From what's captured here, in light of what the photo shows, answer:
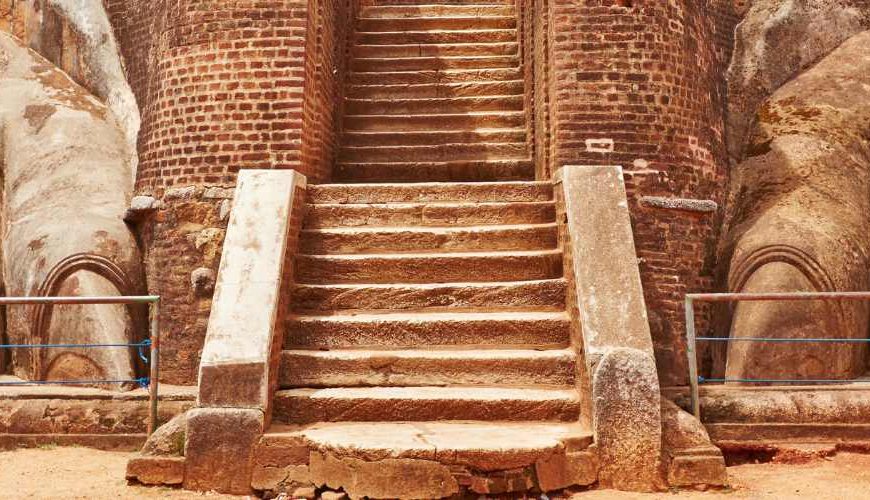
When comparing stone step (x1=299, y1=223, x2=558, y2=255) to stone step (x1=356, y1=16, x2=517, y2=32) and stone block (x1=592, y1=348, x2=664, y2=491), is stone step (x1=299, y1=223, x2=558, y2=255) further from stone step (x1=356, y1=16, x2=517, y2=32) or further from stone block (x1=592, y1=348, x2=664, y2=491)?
stone step (x1=356, y1=16, x2=517, y2=32)

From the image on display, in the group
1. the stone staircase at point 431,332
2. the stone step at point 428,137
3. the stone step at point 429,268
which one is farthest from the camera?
the stone step at point 428,137

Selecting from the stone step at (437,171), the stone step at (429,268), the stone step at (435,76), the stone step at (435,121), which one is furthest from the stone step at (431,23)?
the stone step at (429,268)

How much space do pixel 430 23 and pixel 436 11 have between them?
1.06 ft

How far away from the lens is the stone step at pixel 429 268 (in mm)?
5797

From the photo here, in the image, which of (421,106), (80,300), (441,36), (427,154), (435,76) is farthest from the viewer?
(441,36)

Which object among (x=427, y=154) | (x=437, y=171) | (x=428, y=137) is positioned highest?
(x=428, y=137)

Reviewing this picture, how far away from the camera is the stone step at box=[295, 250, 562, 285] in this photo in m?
5.80

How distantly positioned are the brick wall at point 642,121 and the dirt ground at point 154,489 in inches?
71.7

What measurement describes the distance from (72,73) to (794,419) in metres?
8.08

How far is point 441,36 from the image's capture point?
9.39m

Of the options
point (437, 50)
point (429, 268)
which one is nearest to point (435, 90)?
point (437, 50)

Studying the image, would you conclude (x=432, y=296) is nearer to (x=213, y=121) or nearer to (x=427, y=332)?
(x=427, y=332)

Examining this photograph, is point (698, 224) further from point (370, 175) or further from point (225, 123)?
point (225, 123)

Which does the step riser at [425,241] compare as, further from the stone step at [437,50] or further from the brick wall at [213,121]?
the stone step at [437,50]
